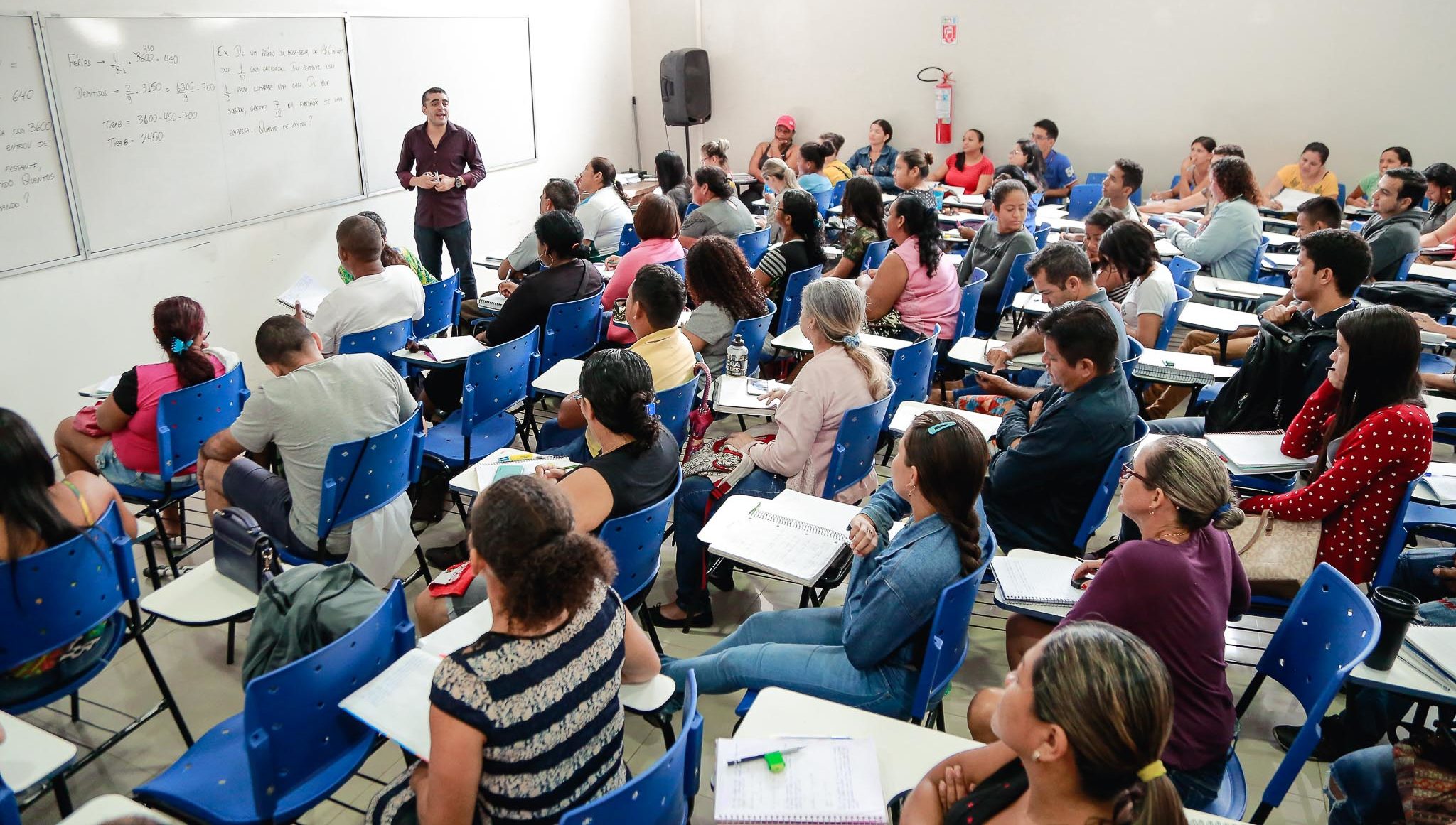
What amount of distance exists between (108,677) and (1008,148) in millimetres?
8947

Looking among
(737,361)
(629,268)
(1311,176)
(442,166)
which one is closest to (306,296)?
(629,268)

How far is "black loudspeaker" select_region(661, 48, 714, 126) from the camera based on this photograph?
10.3 meters

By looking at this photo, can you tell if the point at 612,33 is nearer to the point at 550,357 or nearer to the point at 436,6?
the point at 436,6

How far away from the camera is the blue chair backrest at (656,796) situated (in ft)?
5.16

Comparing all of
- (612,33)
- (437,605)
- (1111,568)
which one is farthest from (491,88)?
(1111,568)

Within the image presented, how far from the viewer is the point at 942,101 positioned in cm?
968

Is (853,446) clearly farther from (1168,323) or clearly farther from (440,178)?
(440,178)

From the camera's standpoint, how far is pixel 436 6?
762cm

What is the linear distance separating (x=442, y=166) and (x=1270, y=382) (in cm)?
554

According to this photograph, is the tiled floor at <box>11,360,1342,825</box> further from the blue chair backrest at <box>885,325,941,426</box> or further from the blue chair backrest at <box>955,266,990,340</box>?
the blue chair backrest at <box>955,266,990,340</box>

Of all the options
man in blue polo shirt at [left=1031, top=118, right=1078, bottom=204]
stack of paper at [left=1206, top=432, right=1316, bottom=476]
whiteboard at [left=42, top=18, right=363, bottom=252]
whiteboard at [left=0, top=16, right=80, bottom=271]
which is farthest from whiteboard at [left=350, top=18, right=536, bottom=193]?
stack of paper at [left=1206, top=432, right=1316, bottom=476]

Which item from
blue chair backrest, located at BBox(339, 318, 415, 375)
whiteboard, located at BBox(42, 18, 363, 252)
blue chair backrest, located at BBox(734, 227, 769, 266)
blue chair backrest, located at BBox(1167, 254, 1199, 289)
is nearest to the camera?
blue chair backrest, located at BBox(339, 318, 415, 375)

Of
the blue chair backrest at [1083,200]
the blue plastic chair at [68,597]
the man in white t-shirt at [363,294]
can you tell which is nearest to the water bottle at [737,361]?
the man in white t-shirt at [363,294]

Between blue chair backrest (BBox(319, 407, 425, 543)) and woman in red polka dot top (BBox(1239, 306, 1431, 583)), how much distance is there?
2.80 metres
